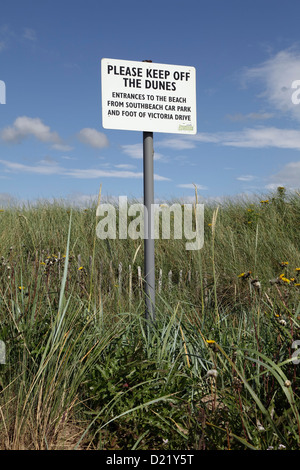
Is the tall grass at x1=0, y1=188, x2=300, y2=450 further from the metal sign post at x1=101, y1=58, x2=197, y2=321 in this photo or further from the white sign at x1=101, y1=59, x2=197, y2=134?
the white sign at x1=101, y1=59, x2=197, y2=134

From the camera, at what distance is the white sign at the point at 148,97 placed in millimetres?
3365

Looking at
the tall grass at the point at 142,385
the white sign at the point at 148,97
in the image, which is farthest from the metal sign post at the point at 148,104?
the tall grass at the point at 142,385

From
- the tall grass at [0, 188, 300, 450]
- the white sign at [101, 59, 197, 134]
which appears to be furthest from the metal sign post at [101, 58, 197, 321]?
the tall grass at [0, 188, 300, 450]

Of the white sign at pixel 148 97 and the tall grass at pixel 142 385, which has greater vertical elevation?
the white sign at pixel 148 97

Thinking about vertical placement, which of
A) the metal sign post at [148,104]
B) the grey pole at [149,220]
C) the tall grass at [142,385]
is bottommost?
the tall grass at [142,385]

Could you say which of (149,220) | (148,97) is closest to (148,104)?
(148,97)

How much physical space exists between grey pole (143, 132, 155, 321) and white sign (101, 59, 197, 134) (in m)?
0.16

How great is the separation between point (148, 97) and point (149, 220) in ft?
3.41

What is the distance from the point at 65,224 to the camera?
315 inches

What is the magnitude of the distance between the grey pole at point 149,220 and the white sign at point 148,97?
0.16 meters

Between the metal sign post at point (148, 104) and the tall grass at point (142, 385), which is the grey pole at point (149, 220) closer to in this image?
the metal sign post at point (148, 104)

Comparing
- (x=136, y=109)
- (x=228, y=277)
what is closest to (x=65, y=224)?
(x=228, y=277)

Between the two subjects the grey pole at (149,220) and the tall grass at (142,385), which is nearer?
the tall grass at (142,385)
